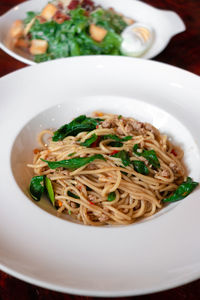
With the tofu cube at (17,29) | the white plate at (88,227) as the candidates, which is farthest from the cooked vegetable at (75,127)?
the tofu cube at (17,29)

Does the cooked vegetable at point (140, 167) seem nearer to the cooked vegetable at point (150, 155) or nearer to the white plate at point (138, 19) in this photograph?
the cooked vegetable at point (150, 155)

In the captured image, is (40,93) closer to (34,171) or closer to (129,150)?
(34,171)

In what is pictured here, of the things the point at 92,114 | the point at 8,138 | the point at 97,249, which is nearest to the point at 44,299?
the point at 97,249

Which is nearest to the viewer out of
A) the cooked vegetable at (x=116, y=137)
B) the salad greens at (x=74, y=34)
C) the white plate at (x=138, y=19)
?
the cooked vegetable at (x=116, y=137)

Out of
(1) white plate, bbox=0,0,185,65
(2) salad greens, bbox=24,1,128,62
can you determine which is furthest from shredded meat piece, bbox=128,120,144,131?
(2) salad greens, bbox=24,1,128,62

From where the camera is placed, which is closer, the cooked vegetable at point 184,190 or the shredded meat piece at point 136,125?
the cooked vegetable at point 184,190

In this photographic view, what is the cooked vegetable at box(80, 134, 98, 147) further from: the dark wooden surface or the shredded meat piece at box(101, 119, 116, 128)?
the dark wooden surface

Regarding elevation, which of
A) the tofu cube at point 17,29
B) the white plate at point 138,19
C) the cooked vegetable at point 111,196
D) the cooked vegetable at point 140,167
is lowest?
the cooked vegetable at point 111,196
